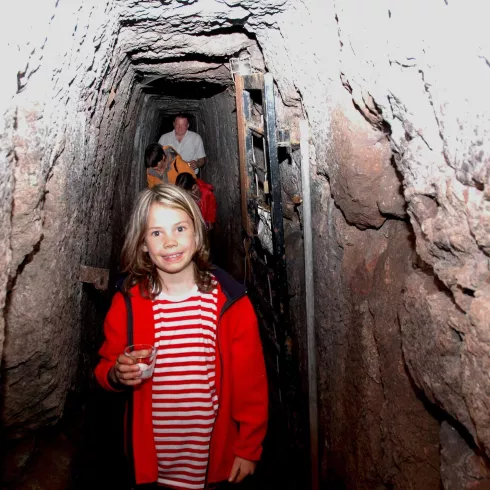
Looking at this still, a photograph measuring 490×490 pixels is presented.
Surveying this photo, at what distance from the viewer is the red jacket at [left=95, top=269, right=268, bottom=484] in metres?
1.78

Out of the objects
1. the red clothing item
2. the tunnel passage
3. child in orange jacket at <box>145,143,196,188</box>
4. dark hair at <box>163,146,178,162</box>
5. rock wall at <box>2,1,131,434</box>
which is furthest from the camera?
dark hair at <box>163,146,178,162</box>

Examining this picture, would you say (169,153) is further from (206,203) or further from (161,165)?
(206,203)

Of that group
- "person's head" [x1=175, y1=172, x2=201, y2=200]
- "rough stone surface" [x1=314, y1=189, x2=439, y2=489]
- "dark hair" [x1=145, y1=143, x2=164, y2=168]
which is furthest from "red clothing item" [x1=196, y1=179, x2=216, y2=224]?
"rough stone surface" [x1=314, y1=189, x2=439, y2=489]

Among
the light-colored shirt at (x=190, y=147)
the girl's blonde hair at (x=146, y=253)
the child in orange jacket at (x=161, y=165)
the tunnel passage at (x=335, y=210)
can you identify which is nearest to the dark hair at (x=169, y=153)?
the child in orange jacket at (x=161, y=165)

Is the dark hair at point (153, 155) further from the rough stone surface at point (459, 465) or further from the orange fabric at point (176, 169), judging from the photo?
the rough stone surface at point (459, 465)

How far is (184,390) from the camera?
1761 millimetres

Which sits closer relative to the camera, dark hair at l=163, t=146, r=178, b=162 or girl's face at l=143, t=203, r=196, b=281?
girl's face at l=143, t=203, r=196, b=281

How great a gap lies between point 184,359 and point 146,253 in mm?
485

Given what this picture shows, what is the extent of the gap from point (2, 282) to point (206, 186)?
388cm

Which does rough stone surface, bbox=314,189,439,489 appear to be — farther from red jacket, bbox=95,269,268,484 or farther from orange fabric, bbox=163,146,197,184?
orange fabric, bbox=163,146,197,184

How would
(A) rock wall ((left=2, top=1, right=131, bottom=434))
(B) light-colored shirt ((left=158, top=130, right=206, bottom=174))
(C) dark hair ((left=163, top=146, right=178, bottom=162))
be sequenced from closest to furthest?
(A) rock wall ((left=2, top=1, right=131, bottom=434))
(C) dark hair ((left=163, top=146, right=178, bottom=162))
(B) light-colored shirt ((left=158, top=130, right=206, bottom=174))

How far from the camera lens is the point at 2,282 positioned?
1302mm

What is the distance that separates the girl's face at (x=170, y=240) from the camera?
5.85 feet

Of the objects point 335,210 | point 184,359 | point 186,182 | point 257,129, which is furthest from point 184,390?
point 186,182
